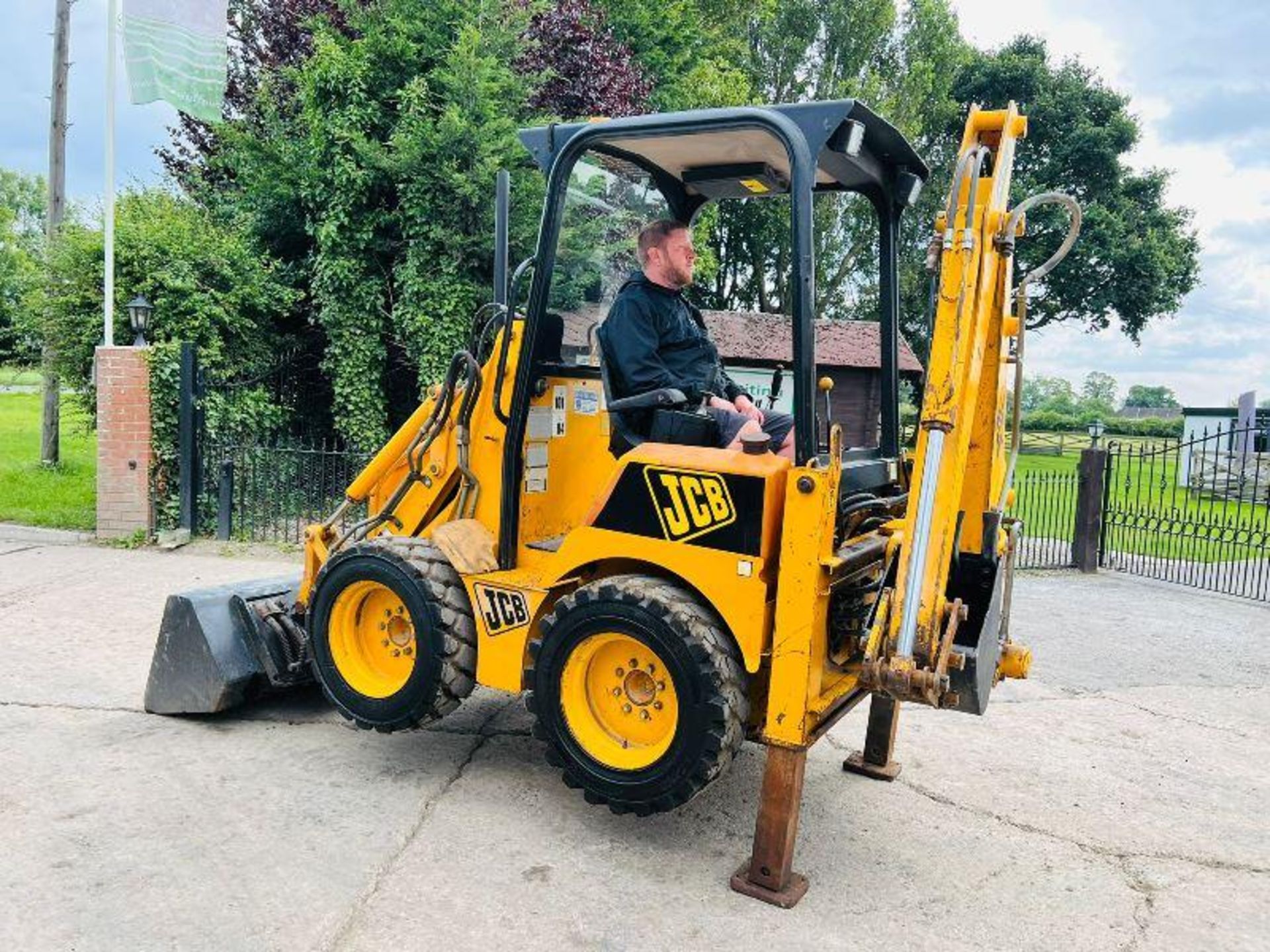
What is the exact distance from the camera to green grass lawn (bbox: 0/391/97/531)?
32.6ft

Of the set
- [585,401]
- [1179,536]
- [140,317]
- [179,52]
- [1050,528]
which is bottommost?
[1050,528]

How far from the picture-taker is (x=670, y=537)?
11.3 feet

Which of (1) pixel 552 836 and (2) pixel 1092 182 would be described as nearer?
(1) pixel 552 836

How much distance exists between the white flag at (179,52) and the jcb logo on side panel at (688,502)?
9440mm

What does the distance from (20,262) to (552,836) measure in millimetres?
10526

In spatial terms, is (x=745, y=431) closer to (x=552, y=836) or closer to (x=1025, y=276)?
(x=1025, y=276)

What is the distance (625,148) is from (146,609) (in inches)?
198

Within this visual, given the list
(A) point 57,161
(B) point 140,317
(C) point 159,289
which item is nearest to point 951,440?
(B) point 140,317

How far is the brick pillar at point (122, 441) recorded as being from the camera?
9172 millimetres

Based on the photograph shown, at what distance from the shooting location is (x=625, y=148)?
402cm

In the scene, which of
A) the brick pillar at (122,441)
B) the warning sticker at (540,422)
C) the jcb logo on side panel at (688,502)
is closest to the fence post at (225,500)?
the brick pillar at (122,441)

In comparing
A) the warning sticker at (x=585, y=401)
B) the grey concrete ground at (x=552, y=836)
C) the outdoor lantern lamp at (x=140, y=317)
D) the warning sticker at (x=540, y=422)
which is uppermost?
the outdoor lantern lamp at (x=140, y=317)

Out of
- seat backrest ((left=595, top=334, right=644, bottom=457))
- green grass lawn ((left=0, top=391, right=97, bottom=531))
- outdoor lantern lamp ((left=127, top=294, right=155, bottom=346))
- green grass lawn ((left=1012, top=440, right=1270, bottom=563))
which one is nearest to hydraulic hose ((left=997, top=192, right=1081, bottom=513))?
seat backrest ((left=595, top=334, right=644, bottom=457))

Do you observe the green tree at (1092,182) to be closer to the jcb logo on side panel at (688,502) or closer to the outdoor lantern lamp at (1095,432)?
the outdoor lantern lamp at (1095,432)
